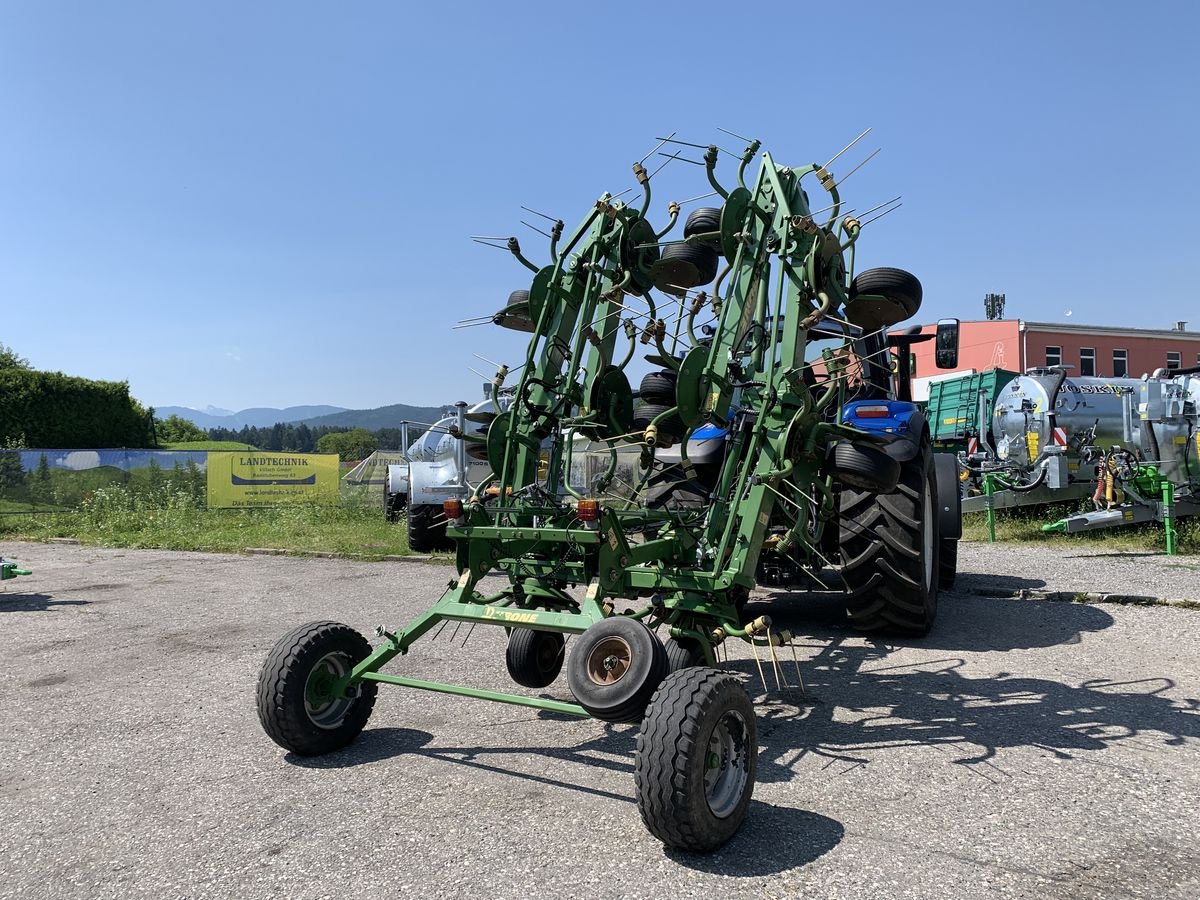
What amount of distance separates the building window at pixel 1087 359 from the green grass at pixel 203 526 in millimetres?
29550

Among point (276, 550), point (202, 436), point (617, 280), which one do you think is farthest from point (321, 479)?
point (202, 436)

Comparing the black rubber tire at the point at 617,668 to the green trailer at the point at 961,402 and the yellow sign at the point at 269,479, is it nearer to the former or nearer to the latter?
the green trailer at the point at 961,402

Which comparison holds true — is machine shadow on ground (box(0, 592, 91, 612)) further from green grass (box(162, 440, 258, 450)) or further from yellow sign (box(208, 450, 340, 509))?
green grass (box(162, 440, 258, 450))

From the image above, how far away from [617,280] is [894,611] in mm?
3134

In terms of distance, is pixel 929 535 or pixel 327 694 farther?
pixel 929 535

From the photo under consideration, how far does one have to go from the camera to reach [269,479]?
22906 mm

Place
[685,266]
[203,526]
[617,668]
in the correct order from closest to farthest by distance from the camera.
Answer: [617,668] < [685,266] < [203,526]

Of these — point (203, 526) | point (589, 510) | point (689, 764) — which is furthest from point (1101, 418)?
point (203, 526)

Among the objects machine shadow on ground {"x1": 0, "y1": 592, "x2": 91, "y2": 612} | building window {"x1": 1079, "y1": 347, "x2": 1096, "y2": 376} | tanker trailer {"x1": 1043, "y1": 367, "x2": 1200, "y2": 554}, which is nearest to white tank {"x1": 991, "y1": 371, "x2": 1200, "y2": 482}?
tanker trailer {"x1": 1043, "y1": 367, "x2": 1200, "y2": 554}

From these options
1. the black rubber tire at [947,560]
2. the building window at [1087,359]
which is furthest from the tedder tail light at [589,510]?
the building window at [1087,359]

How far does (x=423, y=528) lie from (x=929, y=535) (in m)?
8.05

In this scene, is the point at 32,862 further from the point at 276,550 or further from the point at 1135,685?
the point at 276,550

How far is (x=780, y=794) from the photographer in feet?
12.0

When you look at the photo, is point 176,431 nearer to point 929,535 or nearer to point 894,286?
point 929,535
